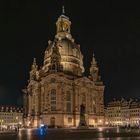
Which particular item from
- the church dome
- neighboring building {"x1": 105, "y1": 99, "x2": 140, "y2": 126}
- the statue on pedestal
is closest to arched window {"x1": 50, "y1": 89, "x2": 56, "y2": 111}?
the statue on pedestal

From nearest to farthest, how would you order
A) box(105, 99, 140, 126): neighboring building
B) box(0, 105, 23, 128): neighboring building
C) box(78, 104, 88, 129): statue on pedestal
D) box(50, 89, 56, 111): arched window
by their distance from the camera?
box(78, 104, 88, 129): statue on pedestal → box(50, 89, 56, 111): arched window → box(0, 105, 23, 128): neighboring building → box(105, 99, 140, 126): neighboring building

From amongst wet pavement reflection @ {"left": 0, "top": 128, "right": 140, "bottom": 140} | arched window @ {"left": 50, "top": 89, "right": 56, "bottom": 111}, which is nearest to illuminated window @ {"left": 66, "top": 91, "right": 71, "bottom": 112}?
arched window @ {"left": 50, "top": 89, "right": 56, "bottom": 111}

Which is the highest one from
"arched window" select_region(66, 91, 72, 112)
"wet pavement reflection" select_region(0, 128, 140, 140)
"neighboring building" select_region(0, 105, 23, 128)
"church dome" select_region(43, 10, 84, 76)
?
"church dome" select_region(43, 10, 84, 76)

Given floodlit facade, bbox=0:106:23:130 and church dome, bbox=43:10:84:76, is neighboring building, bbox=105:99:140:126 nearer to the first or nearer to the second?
floodlit facade, bbox=0:106:23:130

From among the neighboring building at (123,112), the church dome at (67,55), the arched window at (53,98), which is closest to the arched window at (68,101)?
the arched window at (53,98)

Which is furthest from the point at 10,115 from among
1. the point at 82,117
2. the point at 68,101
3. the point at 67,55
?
the point at 82,117

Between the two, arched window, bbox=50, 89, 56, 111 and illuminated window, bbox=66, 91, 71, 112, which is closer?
arched window, bbox=50, 89, 56, 111

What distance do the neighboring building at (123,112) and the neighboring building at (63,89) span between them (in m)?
50.7

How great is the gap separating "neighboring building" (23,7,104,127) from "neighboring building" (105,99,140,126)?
50.7 m

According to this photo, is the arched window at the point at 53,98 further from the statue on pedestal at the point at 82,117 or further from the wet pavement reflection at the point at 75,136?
the wet pavement reflection at the point at 75,136

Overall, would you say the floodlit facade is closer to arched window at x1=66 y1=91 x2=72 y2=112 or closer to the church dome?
the church dome

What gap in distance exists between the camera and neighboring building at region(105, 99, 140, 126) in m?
167

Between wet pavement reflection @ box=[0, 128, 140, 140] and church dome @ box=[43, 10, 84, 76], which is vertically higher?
church dome @ box=[43, 10, 84, 76]

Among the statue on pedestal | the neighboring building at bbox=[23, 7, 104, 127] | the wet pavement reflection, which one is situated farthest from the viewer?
the neighboring building at bbox=[23, 7, 104, 127]
